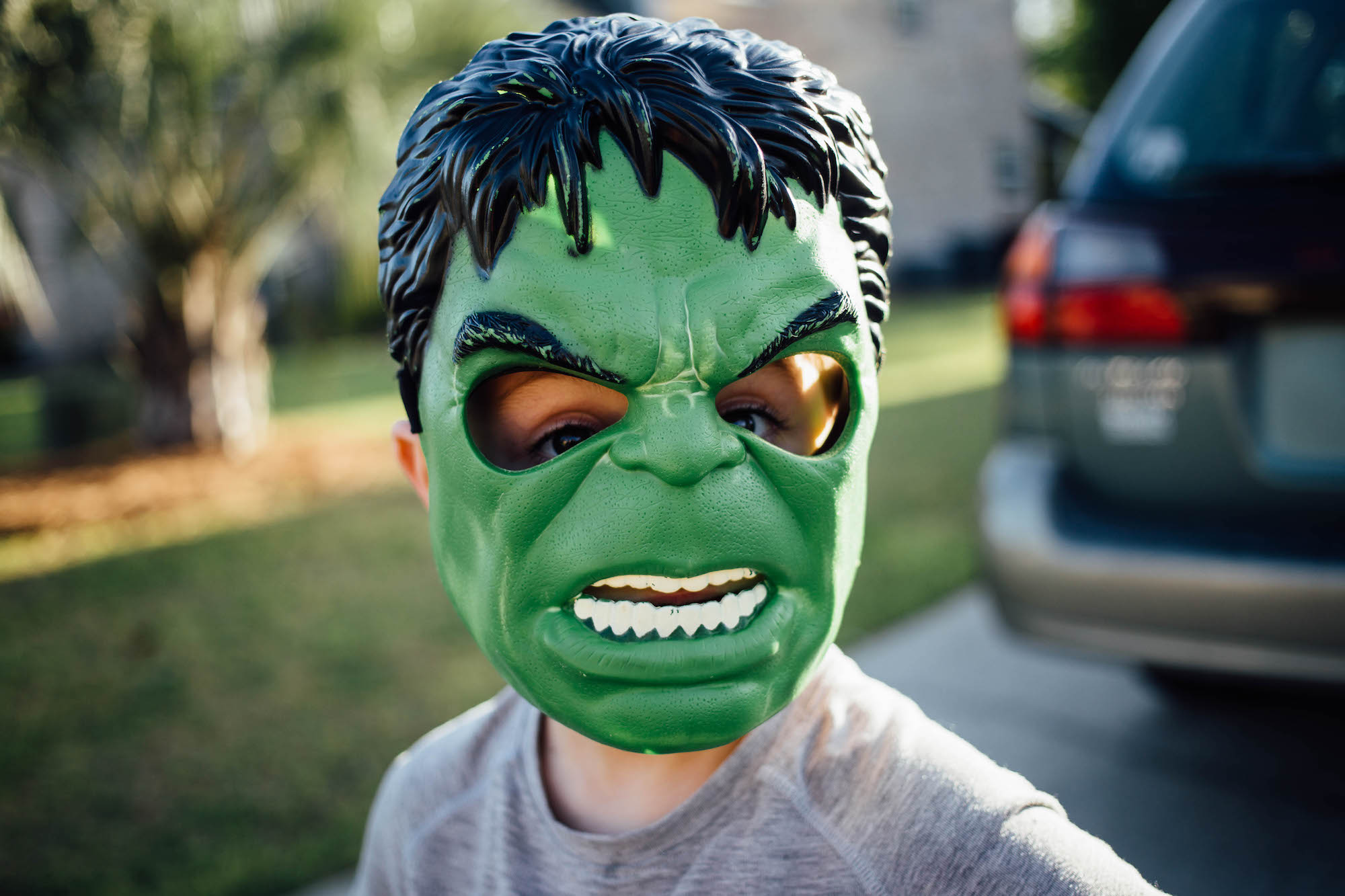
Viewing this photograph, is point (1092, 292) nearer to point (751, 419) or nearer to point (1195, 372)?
point (1195, 372)

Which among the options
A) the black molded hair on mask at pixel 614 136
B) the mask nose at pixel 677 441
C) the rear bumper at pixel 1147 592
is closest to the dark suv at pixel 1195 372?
the rear bumper at pixel 1147 592

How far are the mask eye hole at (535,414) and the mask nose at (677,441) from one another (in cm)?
11

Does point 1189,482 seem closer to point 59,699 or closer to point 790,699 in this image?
point 790,699

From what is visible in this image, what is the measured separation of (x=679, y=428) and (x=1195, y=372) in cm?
175

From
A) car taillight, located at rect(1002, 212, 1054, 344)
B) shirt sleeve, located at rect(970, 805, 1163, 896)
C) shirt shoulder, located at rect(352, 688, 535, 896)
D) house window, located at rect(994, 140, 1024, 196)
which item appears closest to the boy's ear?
shirt shoulder, located at rect(352, 688, 535, 896)

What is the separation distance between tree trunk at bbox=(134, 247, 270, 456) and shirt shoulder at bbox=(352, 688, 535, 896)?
6.76 metres

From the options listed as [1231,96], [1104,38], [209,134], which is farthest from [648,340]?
[1104,38]

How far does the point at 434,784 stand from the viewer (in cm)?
130

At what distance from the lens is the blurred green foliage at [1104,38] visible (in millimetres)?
21766

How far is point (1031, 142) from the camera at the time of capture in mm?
23109

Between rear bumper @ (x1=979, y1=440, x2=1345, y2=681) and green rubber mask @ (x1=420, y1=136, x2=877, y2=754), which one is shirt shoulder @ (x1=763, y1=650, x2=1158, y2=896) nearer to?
green rubber mask @ (x1=420, y1=136, x2=877, y2=754)

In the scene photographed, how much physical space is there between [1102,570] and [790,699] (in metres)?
1.55

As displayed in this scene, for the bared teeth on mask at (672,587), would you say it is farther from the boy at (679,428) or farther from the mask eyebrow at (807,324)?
the mask eyebrow at (807,324)

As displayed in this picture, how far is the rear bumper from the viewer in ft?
6.54
